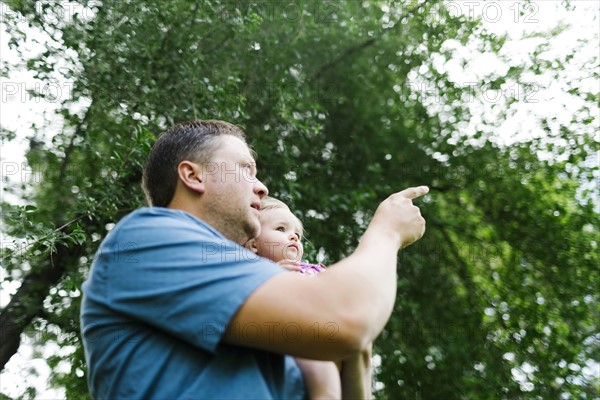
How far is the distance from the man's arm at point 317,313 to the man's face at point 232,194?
411 mm

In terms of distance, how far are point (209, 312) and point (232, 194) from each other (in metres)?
0.49

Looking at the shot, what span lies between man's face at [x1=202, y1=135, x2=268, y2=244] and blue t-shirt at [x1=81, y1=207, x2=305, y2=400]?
Result: 26 centimetres

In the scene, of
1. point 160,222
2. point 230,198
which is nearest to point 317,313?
point 160,222

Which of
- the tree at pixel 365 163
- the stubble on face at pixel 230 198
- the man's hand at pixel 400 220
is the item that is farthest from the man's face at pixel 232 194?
the tree at pixel 365 163

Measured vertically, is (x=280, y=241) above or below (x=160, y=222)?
below

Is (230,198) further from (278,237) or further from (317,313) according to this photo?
(278,237)

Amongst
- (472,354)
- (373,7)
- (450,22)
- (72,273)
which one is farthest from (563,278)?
(72,273)

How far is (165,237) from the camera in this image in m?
1.32

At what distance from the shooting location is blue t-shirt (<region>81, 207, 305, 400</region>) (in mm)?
1224

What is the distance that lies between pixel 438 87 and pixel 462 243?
1.74 meters

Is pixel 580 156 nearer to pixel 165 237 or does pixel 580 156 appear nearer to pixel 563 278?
pixel 563 278

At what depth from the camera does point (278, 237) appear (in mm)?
2500

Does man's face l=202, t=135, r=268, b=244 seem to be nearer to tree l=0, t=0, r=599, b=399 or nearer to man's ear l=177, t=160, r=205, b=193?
man's ear l=177, t=160, r=205, b=193

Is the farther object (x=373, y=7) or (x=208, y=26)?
(x=373, y=7)
